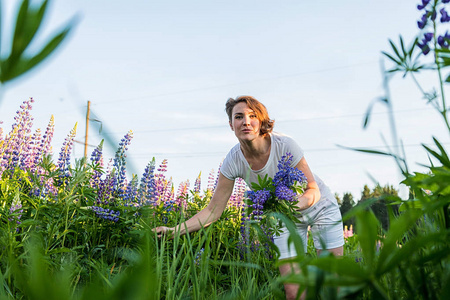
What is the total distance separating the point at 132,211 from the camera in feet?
11.2

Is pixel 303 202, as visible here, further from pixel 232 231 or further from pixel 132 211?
pixel 232 231

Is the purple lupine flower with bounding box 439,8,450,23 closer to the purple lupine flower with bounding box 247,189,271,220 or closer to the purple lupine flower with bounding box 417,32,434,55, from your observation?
the purple lupine flower with bounding box 417,32,434,55

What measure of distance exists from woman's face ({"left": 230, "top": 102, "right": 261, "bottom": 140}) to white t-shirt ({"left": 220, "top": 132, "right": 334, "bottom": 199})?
0.18 metres

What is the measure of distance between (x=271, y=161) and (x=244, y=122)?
1.44 ft

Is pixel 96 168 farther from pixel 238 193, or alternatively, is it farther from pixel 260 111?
pixel 238 193

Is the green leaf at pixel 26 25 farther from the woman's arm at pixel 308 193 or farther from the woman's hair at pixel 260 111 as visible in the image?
the woman's hair at pixel 260 111

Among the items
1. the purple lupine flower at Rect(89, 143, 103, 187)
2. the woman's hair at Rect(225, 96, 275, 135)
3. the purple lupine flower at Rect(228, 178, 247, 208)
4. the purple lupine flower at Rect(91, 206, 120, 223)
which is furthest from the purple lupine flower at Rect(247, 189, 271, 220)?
the purple lupine flower at Rect(228, 178, 247, 208)

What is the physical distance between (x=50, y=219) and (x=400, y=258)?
2757 mm

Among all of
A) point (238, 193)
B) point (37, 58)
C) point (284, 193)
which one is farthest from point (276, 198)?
point (238, 193)

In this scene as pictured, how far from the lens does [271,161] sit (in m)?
3.57

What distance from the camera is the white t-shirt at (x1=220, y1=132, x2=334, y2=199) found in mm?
3545

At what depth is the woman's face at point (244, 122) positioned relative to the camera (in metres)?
3.65

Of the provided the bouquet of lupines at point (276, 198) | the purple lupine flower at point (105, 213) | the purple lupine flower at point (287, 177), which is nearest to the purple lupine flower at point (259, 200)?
the bouquet of lupines at point (276, 198)

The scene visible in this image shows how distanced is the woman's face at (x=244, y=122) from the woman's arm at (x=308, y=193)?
524mm
